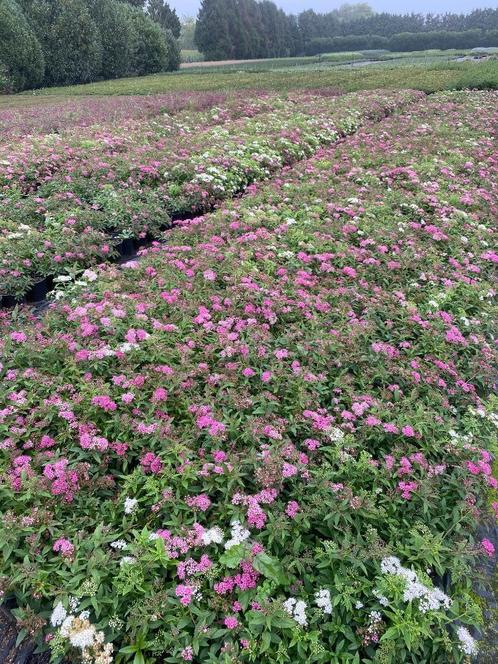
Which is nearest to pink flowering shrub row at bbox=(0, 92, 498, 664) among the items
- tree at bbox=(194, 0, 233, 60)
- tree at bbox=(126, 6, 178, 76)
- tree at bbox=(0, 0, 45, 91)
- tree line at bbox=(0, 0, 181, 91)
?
tree line at bbox=(0, 0, 181, 91)

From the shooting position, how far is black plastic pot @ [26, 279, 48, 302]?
543 cm

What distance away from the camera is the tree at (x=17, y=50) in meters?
29.7

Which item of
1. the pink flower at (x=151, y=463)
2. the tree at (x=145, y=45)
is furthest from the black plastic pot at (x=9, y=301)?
the tree at (x=145, y=45)

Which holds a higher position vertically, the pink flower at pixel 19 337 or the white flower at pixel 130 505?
the pink flower at pixel 19 337

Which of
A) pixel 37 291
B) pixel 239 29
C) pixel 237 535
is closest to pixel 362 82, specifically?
pixel 37 291

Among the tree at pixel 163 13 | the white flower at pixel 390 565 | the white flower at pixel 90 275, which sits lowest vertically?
the white flower at pixel 390 565

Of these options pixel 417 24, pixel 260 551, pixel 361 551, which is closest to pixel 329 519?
pixel 361 551

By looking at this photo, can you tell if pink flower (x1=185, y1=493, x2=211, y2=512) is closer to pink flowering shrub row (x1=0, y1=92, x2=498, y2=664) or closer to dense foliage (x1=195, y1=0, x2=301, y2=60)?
pink flowering shrub row (x1=0, y1=92, x2=498, y2=664)

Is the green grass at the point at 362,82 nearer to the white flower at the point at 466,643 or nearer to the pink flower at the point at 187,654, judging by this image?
the white flower at the point at 466,643

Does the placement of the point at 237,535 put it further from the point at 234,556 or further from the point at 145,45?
the point at 145,45

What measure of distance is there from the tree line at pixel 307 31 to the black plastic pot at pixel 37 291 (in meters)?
64.7

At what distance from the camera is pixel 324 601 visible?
89.1 inches

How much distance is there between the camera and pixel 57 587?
235 cm

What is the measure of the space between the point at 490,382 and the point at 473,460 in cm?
117
